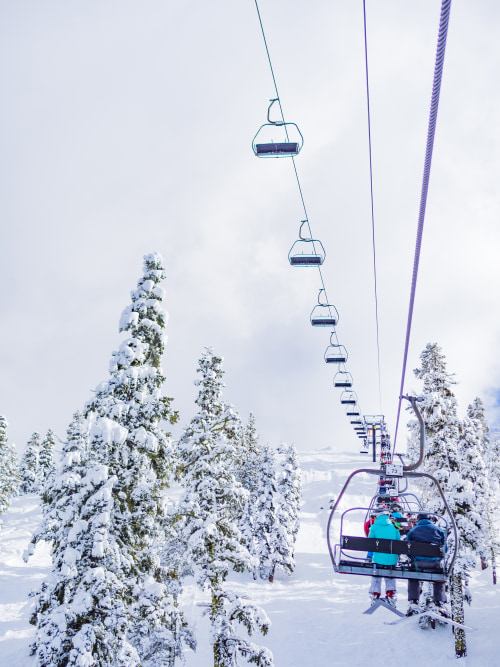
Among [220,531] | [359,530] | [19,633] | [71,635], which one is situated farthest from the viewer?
[359,530]

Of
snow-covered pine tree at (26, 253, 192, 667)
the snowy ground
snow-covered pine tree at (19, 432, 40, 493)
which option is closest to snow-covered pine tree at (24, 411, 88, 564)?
snow-covered pine tree at (26, 253, 192, 667)

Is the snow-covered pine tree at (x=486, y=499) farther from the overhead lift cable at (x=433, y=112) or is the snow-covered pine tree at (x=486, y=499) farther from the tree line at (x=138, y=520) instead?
the overhead lift cable at (x=433, y=112)

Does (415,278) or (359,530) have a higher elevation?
(415,278)

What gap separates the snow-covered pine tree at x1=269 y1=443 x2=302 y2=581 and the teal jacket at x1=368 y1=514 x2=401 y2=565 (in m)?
38.7

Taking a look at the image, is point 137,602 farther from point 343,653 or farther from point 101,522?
point 343,653

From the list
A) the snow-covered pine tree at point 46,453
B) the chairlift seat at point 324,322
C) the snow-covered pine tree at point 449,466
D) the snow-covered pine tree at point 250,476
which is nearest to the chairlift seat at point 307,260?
the chairlift seat at point 324,322

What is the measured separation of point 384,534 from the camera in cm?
1180

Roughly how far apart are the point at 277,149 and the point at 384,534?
9.13m

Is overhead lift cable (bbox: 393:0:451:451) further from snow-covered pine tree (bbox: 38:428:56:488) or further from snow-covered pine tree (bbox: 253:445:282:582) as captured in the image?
snow-covered pine tree (bbox: 38:428:56:488)

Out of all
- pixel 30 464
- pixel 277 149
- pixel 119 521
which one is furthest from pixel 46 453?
pixel 277 149

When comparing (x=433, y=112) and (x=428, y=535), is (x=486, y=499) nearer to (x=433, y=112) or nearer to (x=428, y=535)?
(x=428, y=535)

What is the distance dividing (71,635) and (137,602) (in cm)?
233

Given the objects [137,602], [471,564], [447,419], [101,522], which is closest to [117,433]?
[101,522]

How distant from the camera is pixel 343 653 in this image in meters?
31.6
